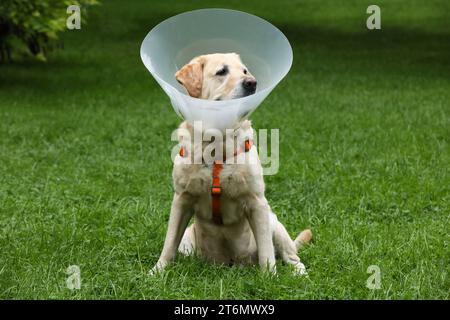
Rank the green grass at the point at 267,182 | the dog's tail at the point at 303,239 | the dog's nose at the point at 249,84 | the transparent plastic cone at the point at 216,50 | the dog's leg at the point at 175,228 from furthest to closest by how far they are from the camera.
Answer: the dog's tail at the point at 303,239 → the dog's leg at the point at 175,228 → the green grass at the point at 267,182 → the dog's nose at the point at 249,84 → the transparent plastic cone at the point at 216,50

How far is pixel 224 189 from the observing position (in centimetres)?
405

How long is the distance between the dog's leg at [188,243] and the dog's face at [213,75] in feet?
3.07

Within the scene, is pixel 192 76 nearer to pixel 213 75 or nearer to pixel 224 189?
pixel 213 75

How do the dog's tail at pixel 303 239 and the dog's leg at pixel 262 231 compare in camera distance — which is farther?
the dog's tail at pixel 303 239

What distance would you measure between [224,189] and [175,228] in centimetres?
44

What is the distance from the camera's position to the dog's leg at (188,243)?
452 cm

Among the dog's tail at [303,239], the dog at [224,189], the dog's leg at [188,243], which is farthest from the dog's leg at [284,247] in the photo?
the dog's leg at [188,243]

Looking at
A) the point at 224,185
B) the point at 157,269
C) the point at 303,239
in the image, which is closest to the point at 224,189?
the point at 224,185

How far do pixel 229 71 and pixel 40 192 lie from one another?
3.06m

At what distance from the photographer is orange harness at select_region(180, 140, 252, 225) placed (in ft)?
13.2

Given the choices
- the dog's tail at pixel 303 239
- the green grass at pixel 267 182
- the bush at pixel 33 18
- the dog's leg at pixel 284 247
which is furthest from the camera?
the bush at pixel 33 18

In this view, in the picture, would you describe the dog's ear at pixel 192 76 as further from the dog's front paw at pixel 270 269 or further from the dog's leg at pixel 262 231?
the dog's front paw at pixel 270 269

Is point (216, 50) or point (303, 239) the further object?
point (303, 239)

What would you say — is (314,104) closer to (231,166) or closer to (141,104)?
(141,104)
